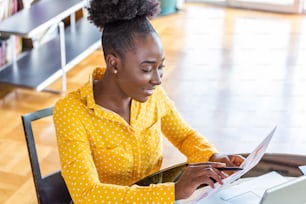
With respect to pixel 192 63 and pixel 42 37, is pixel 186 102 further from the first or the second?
pixel 42 37

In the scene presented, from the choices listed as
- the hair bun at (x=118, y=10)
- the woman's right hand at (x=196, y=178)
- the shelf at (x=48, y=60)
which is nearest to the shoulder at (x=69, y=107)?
the hair bun at (x=118, y=10)

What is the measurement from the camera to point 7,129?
136 inches

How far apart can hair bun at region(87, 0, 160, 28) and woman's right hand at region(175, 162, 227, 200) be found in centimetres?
48

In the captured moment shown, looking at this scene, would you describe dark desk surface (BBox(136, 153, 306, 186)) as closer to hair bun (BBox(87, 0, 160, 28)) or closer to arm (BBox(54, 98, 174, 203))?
arm (BBox(54, 98, 174, 203))

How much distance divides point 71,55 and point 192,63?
951 millimetres

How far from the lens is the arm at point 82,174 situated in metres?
1.51

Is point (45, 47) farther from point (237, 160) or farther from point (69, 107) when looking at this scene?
point (237, 160)

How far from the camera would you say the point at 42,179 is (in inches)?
73.2

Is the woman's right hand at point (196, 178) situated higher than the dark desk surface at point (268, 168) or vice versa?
the woman's right hand at point (196, 178)

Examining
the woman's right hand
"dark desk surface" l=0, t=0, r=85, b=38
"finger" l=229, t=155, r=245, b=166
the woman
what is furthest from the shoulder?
"dark desk surface" l=0, t=0, r=85, b=38

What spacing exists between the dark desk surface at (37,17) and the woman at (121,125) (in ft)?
5.61

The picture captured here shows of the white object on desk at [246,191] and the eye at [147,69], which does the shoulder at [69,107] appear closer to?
the eye at [147,69]

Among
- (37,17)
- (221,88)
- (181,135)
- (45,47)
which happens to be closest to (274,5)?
(221,88)

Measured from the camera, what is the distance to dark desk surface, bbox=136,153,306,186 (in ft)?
5.70
